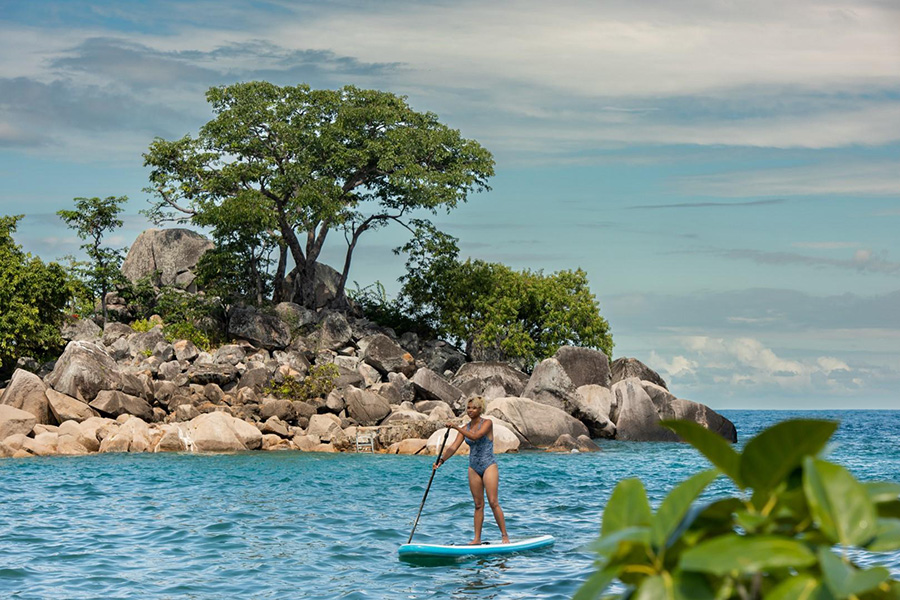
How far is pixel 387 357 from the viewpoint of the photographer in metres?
37.1

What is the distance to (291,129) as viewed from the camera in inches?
1561

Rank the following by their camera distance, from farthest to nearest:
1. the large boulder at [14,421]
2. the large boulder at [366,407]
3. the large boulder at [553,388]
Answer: the large boulder at [553,388] < the large boulder at [366,407] < the large boulder at [14,421]

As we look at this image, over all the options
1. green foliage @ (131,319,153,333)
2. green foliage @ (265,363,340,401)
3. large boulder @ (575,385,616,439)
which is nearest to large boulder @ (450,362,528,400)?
large boulder @ (575,385,616,439)

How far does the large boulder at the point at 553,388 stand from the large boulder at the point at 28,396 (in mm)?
16644

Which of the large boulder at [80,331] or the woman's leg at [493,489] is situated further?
the large boulder at [80,331]

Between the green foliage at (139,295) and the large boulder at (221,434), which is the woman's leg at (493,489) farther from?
the green foliage at (139,295)

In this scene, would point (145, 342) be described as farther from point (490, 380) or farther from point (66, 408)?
point (490, 380)

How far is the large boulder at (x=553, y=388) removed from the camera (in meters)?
34.2

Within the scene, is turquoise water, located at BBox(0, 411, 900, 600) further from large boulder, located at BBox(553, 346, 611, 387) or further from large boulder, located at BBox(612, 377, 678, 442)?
large boulder, located at BBox(553, 346, 611, 387)

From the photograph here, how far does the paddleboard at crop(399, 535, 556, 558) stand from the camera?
34.9 feet

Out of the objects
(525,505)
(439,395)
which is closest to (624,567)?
(525,505)

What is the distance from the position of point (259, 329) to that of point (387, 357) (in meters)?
5.56

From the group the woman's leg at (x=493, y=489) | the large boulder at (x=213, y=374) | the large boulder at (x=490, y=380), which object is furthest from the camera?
the large boulder at (x=490, y=380)

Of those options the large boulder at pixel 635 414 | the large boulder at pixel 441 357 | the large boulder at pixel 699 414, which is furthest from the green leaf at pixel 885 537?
the large boulder at pixel 441 357
